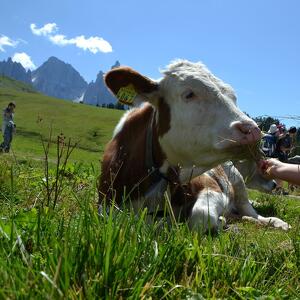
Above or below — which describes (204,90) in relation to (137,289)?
above

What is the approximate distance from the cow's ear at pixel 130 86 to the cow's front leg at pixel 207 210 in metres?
1.49

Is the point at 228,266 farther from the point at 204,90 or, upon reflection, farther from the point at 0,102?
the point at 0,102

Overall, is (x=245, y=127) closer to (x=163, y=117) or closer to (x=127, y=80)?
(x=163, y=117)

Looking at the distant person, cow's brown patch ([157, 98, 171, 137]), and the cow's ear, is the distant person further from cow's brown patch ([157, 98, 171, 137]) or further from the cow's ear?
cow's brown patch ([157, 98, 171, 137])

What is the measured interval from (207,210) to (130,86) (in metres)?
1.90

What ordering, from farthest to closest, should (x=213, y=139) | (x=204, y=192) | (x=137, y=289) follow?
(x=204, y=192) < (x=213, y=139) < (x=137, y=289)

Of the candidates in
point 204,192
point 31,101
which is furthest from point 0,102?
point 204,192

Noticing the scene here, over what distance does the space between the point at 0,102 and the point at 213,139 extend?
372 ft

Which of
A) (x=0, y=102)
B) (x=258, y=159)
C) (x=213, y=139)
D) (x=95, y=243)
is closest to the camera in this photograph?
(x=95, y=243)

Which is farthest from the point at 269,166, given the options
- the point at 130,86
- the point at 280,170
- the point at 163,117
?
the point at 130,86

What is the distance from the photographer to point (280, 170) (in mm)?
4352

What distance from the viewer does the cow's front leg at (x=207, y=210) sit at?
Result: 5629 millimetres

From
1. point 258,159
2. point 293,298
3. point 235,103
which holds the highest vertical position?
point 235,103

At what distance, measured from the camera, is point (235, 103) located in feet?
19.3
